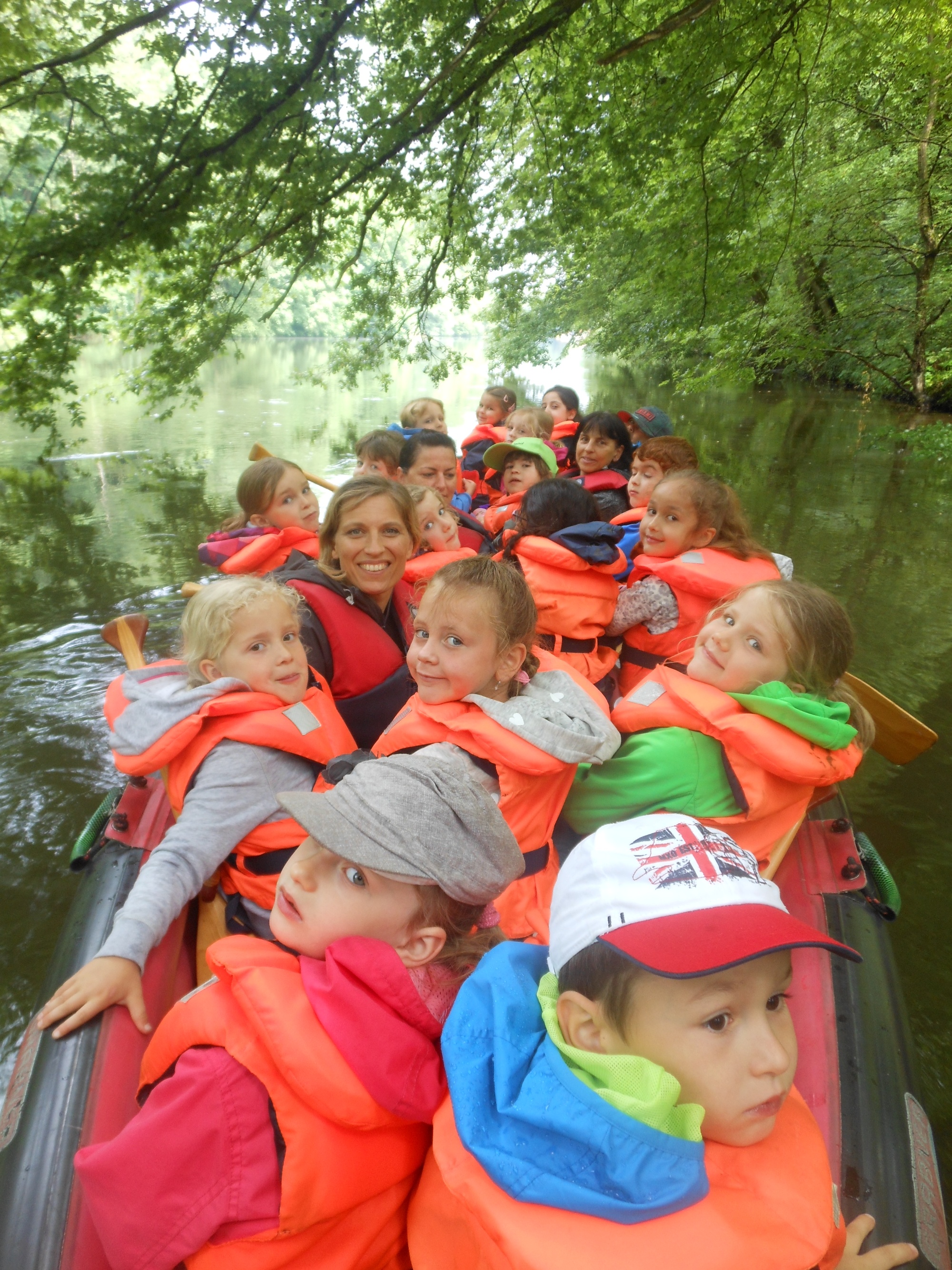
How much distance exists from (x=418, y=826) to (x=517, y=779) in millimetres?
537

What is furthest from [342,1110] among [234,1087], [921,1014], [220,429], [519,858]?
[220,429]

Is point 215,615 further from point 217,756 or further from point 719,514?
point 719,514

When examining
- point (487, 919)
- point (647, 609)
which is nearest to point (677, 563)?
point (647, 609)

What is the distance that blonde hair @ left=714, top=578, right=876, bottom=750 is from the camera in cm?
181

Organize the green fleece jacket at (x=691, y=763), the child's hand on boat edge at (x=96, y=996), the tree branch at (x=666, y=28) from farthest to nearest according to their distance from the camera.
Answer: the tree branch at (x=666, y=28), the green fleece jacket at (x=691, y=763), the child's hand on boat edge at (x=96, y=996)

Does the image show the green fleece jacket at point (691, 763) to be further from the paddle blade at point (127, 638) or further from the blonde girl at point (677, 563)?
the paddle blade at point (127, 638)

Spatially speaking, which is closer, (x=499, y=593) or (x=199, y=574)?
(x=499, y=593)

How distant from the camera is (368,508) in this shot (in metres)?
2.41

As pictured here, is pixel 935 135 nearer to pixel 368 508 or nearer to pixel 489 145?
pixel 489 145

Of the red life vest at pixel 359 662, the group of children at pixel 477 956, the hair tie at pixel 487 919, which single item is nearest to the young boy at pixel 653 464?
the red life vest at pixel 359 662

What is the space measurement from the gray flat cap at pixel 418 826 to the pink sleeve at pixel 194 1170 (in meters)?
0.33

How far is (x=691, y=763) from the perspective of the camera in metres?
1.76

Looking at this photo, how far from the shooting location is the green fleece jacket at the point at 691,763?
1678 mm

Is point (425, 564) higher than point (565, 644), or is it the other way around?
point (425, 564)
